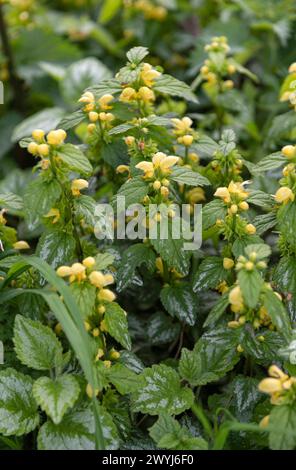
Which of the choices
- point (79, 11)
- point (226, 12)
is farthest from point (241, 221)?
point (79, 11)

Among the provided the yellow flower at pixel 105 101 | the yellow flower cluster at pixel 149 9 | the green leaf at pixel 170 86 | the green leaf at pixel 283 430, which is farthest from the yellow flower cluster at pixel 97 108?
the yellow flower cluster at pixel 149 9

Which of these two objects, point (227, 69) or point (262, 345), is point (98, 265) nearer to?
point (262, 345)

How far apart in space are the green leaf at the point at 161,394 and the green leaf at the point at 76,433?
0.09m

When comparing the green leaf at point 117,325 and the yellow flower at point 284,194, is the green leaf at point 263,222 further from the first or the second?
the green leaf at point 117,325

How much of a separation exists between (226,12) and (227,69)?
1.17 m

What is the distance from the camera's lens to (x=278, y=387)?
1205 millimetres

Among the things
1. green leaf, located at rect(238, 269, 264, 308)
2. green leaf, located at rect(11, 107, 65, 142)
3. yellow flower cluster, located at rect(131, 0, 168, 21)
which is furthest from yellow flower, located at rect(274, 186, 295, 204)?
yellow flower cluster, located at rect(131, 0, 168, 21)

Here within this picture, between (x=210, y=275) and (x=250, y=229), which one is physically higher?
(x=250, y=229)

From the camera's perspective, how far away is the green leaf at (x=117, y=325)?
1343mm

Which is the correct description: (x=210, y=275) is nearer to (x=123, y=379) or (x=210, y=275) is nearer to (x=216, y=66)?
(x=123, y=379)

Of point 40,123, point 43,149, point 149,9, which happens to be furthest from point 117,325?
point 149,9

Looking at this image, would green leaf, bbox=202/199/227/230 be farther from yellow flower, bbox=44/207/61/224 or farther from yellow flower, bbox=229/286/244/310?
yellow flower, bbox=44/207/61/224

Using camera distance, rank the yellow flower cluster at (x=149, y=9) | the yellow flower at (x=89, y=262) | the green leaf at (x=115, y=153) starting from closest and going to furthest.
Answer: the yellow flower at (x=89, y=262)
the green leaf at (x=115, y=153)
the yellow flower cluster at (x=149, y=9)

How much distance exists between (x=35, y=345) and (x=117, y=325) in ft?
0.63
